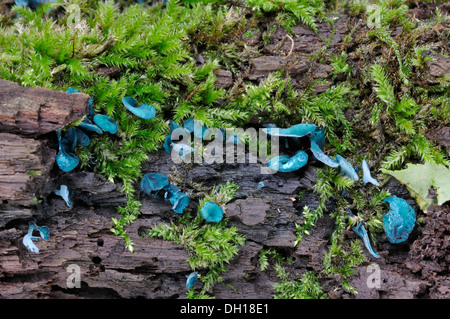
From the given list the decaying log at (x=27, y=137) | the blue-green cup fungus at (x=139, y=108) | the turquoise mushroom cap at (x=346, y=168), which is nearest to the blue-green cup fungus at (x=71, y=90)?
the decaying log at (x=27, y=137)

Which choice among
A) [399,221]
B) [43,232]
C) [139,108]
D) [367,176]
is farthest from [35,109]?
[399,221]

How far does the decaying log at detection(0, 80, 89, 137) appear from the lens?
2.94m

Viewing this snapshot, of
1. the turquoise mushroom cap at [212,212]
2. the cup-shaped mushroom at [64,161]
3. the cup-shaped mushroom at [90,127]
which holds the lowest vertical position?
the turquoise mushroom cap at [212,212]

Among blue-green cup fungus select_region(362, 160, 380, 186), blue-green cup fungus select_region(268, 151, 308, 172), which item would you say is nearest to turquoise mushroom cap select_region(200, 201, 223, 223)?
blue-green cup fungus select_region(268, 151, 308, 172)

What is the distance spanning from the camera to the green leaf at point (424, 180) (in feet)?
10.6

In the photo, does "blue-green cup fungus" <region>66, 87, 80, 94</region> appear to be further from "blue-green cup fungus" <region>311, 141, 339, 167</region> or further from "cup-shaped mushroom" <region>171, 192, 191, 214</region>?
"blue-green cup fungus" <region>311, 141, 339, 167</region>

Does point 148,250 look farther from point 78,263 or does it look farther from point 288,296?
point 288,296

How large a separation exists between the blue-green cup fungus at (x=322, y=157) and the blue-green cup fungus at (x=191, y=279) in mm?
1509

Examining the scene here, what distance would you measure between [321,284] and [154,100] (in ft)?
7.46

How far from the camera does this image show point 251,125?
363cm

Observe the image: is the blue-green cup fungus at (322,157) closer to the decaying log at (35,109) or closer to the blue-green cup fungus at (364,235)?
the blue-green cup fungus at (364,235)

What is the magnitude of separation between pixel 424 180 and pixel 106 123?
2866 millimetres

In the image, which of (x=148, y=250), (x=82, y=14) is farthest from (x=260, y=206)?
(x=82, y=14)

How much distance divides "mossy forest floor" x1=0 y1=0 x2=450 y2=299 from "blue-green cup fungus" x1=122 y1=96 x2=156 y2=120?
10cm
